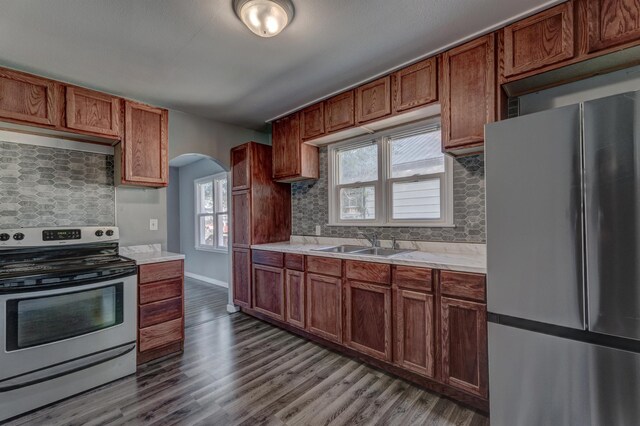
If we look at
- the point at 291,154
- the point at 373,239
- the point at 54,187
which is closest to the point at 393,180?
the point at 373,239

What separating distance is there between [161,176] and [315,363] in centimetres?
236

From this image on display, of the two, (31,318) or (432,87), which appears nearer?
(31,318)

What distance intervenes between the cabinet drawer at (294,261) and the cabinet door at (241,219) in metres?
0.70

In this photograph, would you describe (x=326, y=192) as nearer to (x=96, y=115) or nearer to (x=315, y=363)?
(x=315, y=363)

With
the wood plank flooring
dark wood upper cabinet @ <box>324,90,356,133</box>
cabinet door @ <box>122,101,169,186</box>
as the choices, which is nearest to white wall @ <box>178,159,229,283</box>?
cabinet door @ <box>122,101,169,186</box>

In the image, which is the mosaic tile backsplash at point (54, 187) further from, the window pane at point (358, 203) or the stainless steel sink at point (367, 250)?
the window pane at point (358, 203)

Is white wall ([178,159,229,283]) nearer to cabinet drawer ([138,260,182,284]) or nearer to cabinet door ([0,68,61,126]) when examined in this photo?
cabinet drawer ([138,260,182,284])

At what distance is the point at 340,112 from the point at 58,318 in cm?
290

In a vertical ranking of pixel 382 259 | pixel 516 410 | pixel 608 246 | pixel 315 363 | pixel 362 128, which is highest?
pixel 362 128

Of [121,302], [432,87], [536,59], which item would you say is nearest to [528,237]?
[536,59]

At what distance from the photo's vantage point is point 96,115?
2.58 meters

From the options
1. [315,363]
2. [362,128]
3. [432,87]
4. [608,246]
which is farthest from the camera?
[362,128]

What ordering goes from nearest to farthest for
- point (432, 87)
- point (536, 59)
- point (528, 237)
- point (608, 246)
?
point (608, 246) → point (528, 237) → point (536, 59) → point (432, 87)

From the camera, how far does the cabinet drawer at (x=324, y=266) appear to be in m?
2.67
